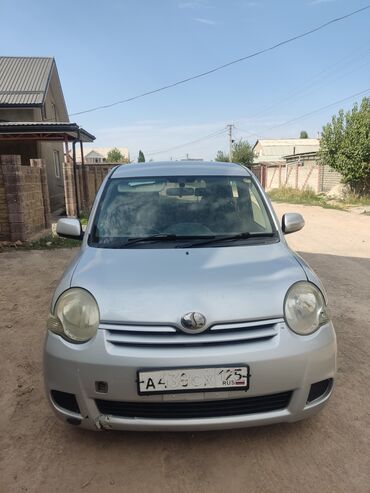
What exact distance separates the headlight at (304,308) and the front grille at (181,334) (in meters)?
0.14

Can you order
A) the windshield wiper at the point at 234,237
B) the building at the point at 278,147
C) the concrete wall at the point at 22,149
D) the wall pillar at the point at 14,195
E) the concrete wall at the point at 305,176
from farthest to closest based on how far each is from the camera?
1. the building at the point at 278,147
2. the concrete wall at the point at 305,176
3. the concrete wall at the point at 22,149
4. the wall pillar at the point at 14,195
5. the windshield wiper at the point at 234,237

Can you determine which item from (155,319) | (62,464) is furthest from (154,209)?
(62,464)

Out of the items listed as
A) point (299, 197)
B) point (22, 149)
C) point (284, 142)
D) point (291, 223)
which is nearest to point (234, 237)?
point (291, 223)

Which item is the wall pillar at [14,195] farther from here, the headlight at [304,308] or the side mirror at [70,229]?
the headlight at [304,308]

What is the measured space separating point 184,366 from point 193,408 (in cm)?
27

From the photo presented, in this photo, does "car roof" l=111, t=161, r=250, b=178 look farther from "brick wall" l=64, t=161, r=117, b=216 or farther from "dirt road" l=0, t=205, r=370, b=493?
"brick wall" l=64, t=161, r=117, b=216

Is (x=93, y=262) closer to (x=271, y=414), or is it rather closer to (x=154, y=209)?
(x=154, y=209)

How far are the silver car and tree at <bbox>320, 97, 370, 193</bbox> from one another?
18.8 metres

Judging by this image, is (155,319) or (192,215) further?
(192,215)

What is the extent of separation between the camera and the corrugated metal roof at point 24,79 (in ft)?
57.2

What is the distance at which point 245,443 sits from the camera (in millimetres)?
2473

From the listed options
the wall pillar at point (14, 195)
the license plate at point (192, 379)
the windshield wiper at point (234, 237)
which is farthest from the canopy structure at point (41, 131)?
the license plate at point (192, 379)

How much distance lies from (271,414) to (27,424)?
5.20ft

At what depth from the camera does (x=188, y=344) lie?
2146 millimetres
